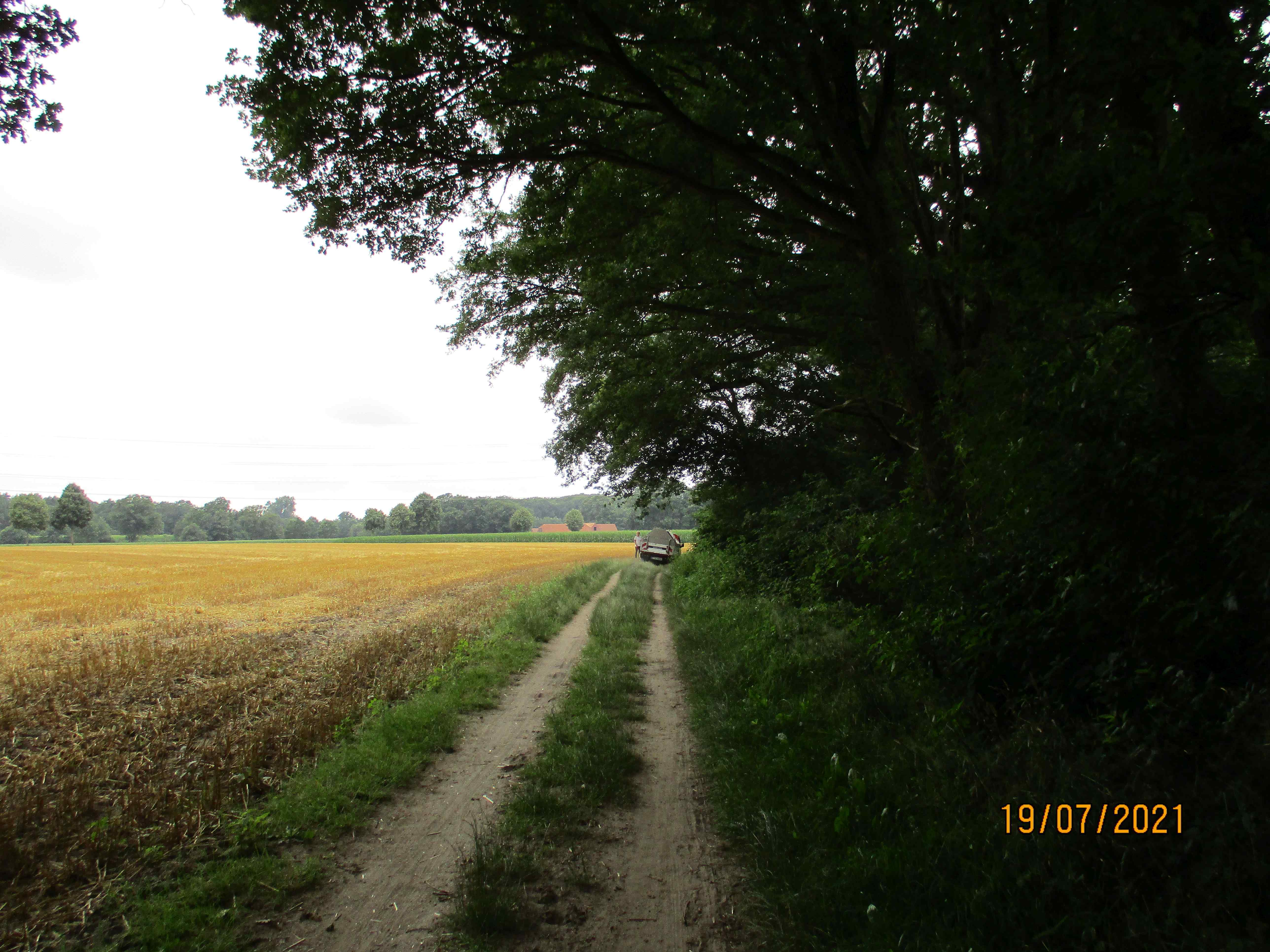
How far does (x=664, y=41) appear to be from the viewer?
5012 mm

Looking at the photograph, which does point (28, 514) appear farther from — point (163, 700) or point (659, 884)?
point (659, 884)

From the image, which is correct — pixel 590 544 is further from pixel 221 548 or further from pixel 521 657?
pixel 521 657

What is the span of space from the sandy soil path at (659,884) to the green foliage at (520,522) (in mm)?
129622

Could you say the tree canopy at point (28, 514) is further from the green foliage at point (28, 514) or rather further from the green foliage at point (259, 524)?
the green foliage at point (259, 524)

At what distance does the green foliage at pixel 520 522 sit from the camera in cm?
13500

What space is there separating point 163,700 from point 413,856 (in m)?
5.73

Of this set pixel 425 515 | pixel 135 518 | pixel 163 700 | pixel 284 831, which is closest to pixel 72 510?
pixel 135 518

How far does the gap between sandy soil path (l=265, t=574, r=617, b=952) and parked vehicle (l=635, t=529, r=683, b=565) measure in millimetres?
28640

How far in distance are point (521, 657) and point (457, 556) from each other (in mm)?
39815

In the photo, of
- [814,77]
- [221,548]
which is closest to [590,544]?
[221,548]

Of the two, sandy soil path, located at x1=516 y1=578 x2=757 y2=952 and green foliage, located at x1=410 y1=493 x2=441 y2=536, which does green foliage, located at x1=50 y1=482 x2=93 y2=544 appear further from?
sandy soil path, located at x1=516 y1=578 x2=757 y2=952

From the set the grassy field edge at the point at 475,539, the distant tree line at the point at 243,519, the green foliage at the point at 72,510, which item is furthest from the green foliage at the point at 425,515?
the green foliage at the point at 72,510

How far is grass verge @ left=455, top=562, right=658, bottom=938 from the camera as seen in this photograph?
9.88 feet
